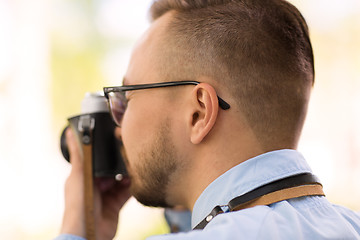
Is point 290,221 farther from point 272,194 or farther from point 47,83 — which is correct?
point 47,83

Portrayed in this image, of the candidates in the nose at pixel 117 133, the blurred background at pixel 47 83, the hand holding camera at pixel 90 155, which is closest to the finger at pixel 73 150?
the hand holding camera at pixel 90 155

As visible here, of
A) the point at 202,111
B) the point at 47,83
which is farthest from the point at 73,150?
the point at 47,83

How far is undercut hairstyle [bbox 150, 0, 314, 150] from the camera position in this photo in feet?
2.77

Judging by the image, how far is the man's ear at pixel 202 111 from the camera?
83cm

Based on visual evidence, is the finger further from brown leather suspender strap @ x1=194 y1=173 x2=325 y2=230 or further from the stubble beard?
brown leather suspender strap @ x1=194 y1=173 x2=325 y2=230

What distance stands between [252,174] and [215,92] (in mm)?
171

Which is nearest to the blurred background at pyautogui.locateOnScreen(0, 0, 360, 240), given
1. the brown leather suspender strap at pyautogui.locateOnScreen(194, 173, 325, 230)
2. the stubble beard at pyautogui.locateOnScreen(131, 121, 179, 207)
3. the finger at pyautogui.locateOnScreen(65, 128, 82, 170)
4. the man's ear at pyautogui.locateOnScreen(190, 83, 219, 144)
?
the finger at pyautogui.locateOnScreen(65, 128, 82, 170)

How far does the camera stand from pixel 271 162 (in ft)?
2.63

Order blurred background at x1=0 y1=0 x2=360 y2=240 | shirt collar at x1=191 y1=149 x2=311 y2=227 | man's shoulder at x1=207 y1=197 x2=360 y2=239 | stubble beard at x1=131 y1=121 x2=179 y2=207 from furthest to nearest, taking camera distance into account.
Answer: blurred background at x1=0 y1=0 x2=360 y2=240 < stubble beard at x1=131 y1=121 x2=179 y2=207 < shirt collar at x1=191 y1=149 x2=311 y2=227 < man's shoulder at x1=207 y1=197 x2=360 y2=239

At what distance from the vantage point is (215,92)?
2.73 feet

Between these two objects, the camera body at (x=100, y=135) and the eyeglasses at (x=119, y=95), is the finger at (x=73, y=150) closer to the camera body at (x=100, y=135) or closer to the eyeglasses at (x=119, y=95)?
the camera body at (x=100, y=135)

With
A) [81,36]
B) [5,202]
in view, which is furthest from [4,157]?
[81,36]

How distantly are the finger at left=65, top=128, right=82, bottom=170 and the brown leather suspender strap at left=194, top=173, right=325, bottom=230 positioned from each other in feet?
1.64

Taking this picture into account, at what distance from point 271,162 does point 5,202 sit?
2.14 m
